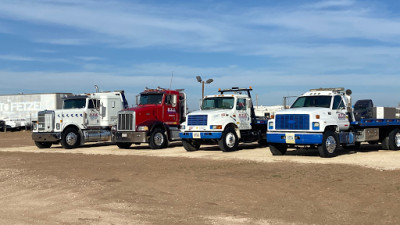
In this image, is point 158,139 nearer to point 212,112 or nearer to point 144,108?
point 144,108

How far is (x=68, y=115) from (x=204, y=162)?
36.2 ft

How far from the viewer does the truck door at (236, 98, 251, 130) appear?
21669mm

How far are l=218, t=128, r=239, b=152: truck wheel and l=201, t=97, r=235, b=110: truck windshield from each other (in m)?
1.09

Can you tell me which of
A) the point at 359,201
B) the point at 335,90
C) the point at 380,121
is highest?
the point at 335,90

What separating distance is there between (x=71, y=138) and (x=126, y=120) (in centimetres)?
372

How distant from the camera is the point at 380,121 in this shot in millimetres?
19938

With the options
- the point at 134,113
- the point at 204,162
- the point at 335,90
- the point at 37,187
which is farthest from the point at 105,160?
the point at 335,90

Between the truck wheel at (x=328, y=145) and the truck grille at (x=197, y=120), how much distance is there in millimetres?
5526

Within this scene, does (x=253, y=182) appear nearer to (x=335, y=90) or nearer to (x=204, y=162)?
(x=204, y=162)

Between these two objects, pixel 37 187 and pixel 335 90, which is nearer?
pixel 37 187

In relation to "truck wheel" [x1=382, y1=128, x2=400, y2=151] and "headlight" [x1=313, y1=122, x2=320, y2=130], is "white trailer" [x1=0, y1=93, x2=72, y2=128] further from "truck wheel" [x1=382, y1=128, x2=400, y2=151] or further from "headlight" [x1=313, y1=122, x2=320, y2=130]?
"headlight" [x1=313, y1=122, x2=320, y2=130]

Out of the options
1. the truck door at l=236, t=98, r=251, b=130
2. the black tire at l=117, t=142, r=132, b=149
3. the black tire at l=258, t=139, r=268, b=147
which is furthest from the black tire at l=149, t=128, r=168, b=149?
the black tire at l=258, t=139, r=268, b=147

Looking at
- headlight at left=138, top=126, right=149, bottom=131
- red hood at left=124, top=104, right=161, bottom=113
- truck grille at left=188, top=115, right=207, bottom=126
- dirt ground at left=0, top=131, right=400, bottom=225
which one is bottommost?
dirt ground at left=0, top=131, right=400, bottom=225

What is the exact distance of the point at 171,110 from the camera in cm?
2439
